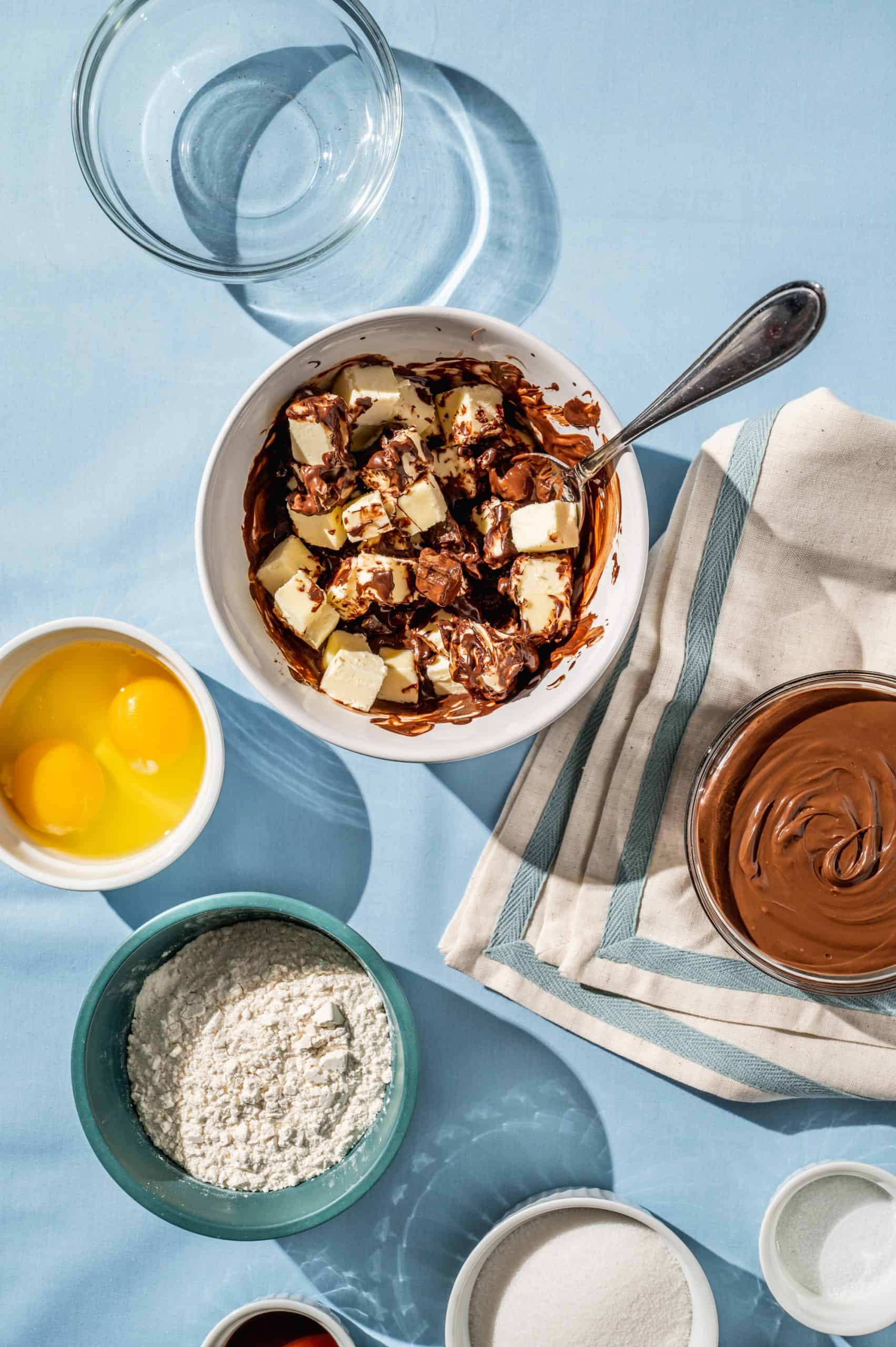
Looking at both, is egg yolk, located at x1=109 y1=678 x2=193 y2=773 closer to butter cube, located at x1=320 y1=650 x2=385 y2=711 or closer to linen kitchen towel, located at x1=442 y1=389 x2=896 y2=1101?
butter cube, located at x1=320 y1=650 x2=385 y2=711

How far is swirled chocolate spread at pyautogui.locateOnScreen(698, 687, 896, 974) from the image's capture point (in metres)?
1.41

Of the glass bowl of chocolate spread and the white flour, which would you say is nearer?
the glass bowl of chocolate spread

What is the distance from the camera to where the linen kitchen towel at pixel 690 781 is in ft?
4.98

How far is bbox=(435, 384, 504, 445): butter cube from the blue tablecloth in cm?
29

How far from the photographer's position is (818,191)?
1638 mm

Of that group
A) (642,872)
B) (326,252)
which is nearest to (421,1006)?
(642,872)

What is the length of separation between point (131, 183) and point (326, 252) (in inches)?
15.0

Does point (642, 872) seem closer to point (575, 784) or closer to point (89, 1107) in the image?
Result: point (575, 784)

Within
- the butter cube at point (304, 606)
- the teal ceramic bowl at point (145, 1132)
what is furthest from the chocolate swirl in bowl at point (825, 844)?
the butter cube at point (304, 606)

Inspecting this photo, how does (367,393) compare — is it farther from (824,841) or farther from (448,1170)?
(448,1170)

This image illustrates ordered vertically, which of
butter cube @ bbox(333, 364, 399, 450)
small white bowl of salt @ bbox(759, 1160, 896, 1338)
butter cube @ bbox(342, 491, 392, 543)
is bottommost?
small white bowl of salt @ bbox(759, 1160, 896, 1338)

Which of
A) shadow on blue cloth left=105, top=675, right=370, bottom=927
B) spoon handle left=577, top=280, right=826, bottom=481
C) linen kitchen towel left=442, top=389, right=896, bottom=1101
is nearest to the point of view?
spoon handle left=577, top=280, right=826, bottom=481

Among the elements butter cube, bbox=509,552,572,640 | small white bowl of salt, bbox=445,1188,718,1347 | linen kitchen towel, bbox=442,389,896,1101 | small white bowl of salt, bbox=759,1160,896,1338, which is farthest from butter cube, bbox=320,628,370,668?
small white bowl of salt, bbox=759,1160,896,1338

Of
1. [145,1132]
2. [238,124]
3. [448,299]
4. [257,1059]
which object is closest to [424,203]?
[448,299]
